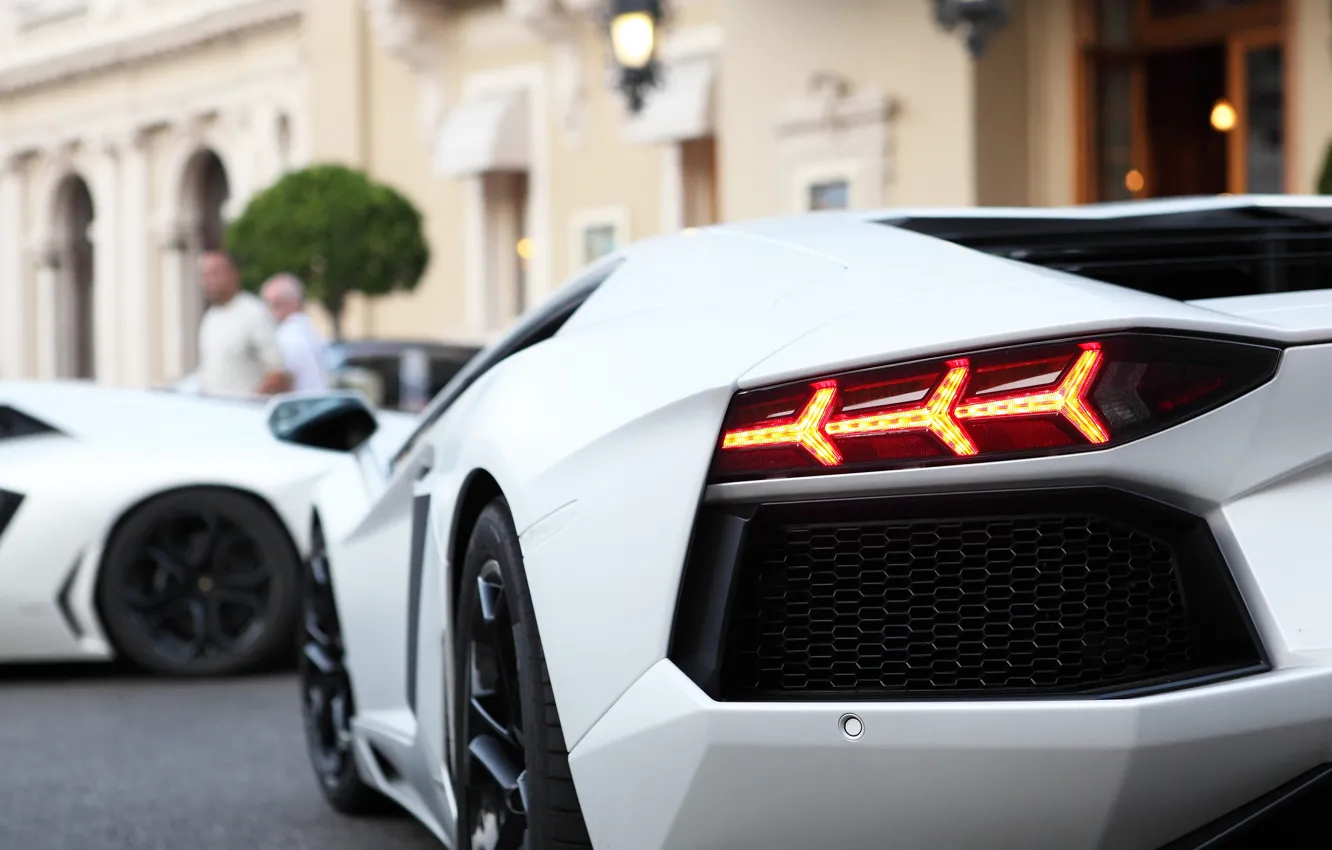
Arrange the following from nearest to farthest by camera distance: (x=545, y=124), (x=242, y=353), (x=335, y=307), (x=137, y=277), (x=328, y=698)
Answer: (x=328, y=698), (x=242, y=353), (x=335, y=307), (x=545, y=124), (x=137, y=277)

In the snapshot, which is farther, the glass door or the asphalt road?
the glass door

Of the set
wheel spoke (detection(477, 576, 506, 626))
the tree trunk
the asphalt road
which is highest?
the tree trunk

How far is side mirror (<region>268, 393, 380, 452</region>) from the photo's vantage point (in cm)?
427

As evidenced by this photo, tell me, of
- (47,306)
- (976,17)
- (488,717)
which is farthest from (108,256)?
(488,717)

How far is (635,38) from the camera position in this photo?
1239cm

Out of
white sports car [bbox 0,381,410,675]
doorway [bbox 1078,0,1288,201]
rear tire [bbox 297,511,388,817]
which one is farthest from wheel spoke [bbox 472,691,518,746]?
doorway [bbox 1078,0,1288,201]

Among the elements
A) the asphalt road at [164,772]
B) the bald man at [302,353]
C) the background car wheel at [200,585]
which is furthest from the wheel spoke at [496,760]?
the bald man at [302,353]

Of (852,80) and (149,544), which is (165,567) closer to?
(149,544)

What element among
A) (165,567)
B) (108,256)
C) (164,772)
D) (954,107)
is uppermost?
(108,256)

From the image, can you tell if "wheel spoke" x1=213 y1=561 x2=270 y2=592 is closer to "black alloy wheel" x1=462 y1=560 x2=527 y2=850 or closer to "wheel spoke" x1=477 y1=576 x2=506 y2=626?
"black alloy wheel" x1=462 y1=560 x2=527 y2=850

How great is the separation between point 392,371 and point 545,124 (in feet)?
30.5

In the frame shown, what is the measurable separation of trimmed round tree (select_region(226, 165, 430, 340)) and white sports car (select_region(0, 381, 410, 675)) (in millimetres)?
13967

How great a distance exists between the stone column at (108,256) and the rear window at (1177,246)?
105ft

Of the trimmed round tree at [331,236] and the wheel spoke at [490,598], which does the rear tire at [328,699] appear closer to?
the wheel spoke at [490,598]
